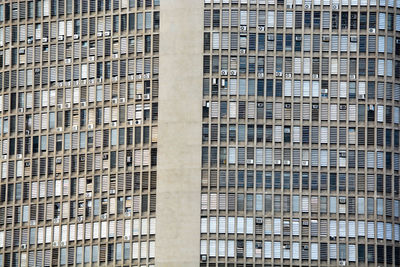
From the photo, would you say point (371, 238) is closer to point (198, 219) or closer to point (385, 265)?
point (385, 265)

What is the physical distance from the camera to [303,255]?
19862cm

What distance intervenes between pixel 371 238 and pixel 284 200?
1100 centimetres

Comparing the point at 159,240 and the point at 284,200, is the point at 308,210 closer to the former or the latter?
the point at 284,200

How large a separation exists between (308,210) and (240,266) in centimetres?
1028

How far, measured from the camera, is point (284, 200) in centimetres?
19988

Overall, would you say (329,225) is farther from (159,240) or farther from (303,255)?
(159,240)

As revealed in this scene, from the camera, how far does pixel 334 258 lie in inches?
7810

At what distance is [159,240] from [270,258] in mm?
13097

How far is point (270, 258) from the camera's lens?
19862cm

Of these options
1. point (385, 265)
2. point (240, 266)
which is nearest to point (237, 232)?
point (240, 266)

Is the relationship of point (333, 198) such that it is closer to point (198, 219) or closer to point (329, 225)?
point (329, 225)

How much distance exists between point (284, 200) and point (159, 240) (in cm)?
1529

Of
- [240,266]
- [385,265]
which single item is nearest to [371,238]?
[385,265]

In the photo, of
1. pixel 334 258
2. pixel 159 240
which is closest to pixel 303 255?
pixel 334 258
